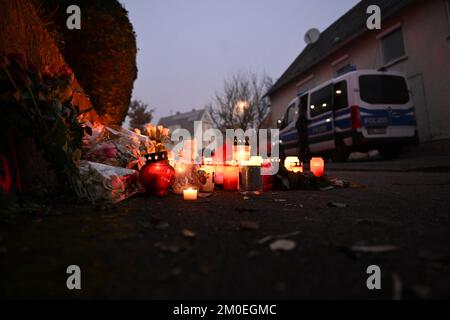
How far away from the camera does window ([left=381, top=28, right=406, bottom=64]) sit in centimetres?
950

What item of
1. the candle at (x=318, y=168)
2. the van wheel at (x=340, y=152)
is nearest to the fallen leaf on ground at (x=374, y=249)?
the candle at (x=318, y=168)

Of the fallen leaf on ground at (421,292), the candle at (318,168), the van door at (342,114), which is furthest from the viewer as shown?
the van door at (342,114)

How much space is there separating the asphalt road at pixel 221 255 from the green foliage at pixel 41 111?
15.1 inches

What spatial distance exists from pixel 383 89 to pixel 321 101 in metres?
1.61

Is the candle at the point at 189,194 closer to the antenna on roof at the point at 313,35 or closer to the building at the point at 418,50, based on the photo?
the building at the point at 418,50

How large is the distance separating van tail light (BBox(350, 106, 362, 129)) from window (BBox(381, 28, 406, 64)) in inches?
174

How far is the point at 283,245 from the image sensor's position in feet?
3.41

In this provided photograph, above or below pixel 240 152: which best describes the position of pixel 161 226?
below

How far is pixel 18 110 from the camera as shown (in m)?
1.59

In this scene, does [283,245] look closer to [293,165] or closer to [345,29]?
Answer: [293,165]

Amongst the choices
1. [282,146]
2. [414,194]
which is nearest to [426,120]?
[282,146]

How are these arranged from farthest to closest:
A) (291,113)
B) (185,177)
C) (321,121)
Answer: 1. (291,113)
2. (321,121)
3. (185,177)

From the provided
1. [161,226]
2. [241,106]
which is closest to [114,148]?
[161,226]

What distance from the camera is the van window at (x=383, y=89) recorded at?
7.04 metres
